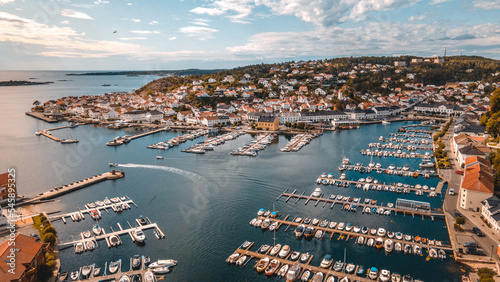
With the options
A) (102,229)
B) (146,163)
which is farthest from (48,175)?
(102,229)

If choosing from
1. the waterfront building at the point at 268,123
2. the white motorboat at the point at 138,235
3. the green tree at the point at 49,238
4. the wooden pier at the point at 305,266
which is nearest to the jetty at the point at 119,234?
the white motorboat at the point at 138,235

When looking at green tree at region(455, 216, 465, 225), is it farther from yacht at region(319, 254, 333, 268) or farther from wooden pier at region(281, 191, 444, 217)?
yacht at region(319, 254, 333, 268)

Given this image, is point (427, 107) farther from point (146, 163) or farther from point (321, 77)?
point (146, 163)

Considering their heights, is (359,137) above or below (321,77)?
below

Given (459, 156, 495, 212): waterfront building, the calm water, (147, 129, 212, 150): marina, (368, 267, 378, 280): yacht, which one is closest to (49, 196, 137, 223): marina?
the calm water

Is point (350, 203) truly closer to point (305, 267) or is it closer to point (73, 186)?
point (305, 267)

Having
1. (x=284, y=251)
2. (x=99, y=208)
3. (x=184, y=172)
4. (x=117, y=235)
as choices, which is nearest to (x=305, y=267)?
(x=284, y=251)

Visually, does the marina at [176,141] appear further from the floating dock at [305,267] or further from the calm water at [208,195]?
the floating dock at [305,267]
